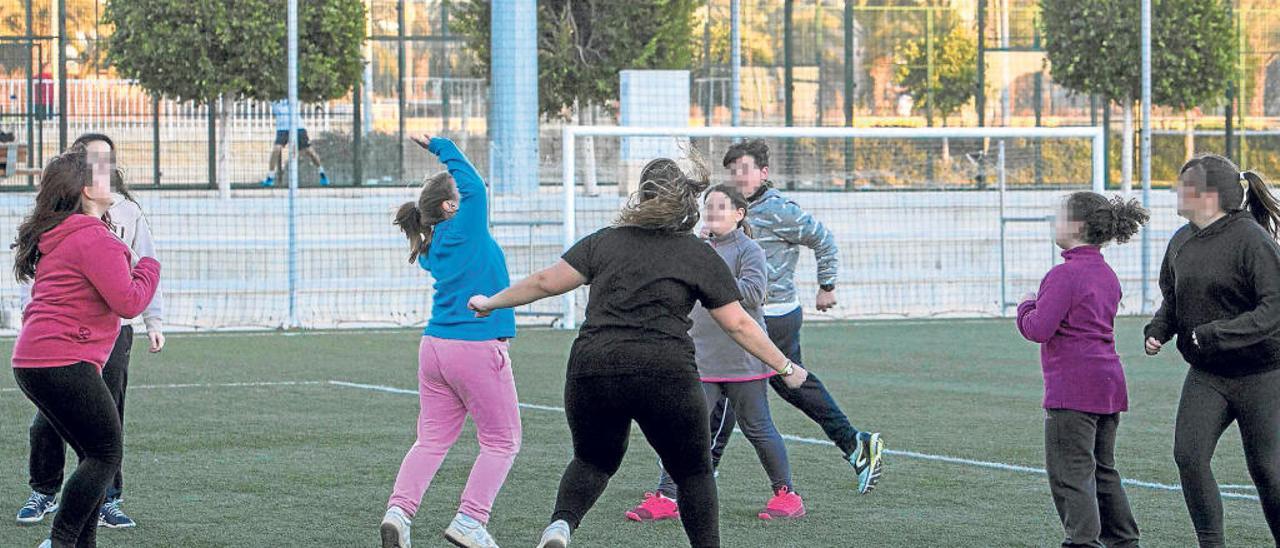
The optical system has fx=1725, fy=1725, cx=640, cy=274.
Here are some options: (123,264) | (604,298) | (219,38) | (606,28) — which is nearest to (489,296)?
(604,298)

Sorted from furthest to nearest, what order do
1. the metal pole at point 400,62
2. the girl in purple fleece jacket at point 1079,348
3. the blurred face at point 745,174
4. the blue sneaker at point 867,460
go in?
1. the metal pole at point 400,62
2. the blue sneaker at point 867,460
3. the blurred face at point 745,174
4. the girl in purple fleece jacket at point 1079,348

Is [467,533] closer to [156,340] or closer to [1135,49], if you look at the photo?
[156,340]

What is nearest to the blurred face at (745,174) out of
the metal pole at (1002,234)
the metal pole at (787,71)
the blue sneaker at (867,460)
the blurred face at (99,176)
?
the blue sneaker at (867,460)

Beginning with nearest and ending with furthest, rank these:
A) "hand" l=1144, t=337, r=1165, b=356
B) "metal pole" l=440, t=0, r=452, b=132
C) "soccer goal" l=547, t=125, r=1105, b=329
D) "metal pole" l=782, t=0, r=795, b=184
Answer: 1. "hand" l=1144, t=337, r=1165, b=356
2. "soccer goal" l=547, t=125, r=1105, b=329
3. "metal pole" l=440, t=0, r=452, b=132
4. "metal pole" l=782, t=0, r=795, b=184

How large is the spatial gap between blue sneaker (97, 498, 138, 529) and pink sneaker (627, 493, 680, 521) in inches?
84.5

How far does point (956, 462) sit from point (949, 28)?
20219mm

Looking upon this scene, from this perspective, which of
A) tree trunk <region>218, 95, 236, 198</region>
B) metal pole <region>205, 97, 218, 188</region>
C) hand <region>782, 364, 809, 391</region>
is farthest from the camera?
metal pole <region>205, 97, 218, 188</region>

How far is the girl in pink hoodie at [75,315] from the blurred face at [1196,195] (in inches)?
147

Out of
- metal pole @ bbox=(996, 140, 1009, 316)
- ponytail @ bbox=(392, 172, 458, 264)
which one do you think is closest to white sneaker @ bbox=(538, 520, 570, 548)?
ponytail @ bbox=(392, 172, 458, 264)

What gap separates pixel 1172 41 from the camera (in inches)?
975

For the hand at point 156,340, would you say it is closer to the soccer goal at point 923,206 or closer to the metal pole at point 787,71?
the soccer goal at point 923,206

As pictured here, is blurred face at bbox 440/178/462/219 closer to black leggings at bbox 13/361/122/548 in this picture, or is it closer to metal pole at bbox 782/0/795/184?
black leggings at bbox 13/361/122/548

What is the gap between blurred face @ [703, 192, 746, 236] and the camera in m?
7.27

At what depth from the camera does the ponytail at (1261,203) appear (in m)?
6.38
